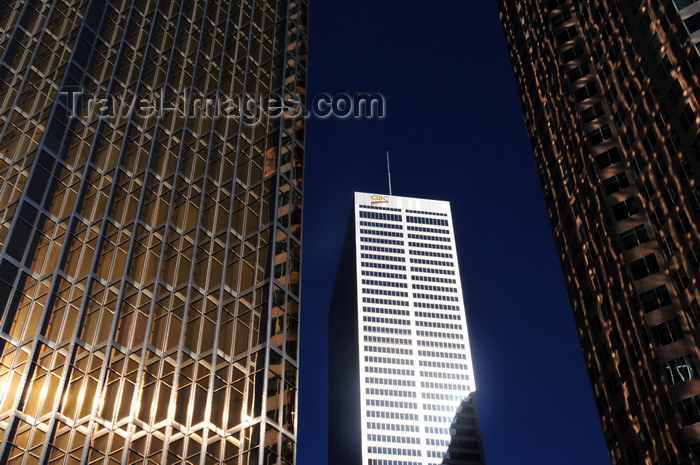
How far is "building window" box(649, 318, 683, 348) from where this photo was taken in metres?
70.2

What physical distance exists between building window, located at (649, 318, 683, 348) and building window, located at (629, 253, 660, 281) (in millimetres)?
5864

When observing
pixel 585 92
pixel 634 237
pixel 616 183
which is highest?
pixel 585 92

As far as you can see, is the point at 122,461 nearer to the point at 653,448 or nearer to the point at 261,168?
the point at 261,168

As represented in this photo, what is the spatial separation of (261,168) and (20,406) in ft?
88.8

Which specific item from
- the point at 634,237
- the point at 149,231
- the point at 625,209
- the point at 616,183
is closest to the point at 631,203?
the point at 625,209

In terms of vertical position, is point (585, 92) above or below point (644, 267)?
above

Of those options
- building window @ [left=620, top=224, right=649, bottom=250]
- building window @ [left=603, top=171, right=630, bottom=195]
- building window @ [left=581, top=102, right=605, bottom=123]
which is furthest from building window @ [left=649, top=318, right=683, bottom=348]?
building window @ [left=581, top=102, right=605, bottom=123]

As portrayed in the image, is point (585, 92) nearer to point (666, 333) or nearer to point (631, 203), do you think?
point (631, 203)

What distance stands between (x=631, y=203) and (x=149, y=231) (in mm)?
50411

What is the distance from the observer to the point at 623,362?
79125 mm

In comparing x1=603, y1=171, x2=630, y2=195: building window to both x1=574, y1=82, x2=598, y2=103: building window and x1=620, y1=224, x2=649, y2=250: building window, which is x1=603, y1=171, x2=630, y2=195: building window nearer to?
x1=620, y1=224, x2=649, y2=250: building window

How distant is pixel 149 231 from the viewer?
5903cm

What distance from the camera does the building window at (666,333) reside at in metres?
70.2

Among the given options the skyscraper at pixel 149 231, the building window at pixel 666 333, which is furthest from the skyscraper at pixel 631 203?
the skyscraper at pixel 149 231
